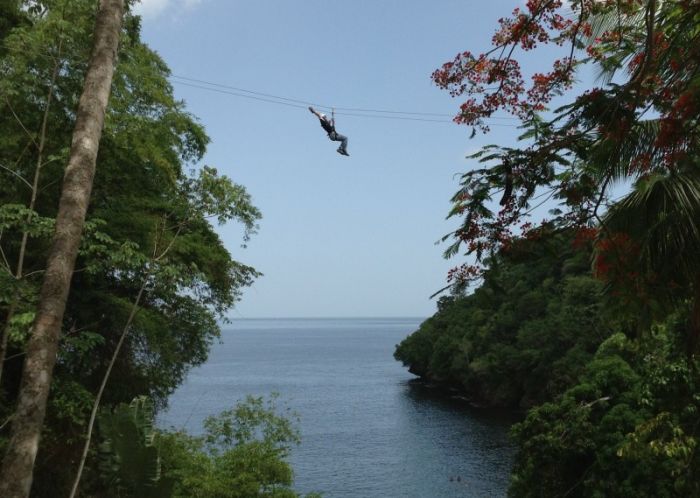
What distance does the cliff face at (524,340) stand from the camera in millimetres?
43656

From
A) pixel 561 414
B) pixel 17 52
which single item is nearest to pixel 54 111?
pixel 17 52

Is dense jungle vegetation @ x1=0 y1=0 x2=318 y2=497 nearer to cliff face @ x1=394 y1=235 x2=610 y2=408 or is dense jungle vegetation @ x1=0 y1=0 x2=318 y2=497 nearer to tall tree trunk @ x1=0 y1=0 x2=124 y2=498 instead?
tall tree trunk @ x1=0 y1=0 x2=124 y2=498

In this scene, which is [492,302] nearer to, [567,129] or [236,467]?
[567,129]

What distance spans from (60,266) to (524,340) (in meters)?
49.4

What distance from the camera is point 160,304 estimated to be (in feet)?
50.8

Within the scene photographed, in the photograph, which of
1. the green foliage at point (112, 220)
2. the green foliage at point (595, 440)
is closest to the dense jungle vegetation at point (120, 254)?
the green foliage at point (112, 220)

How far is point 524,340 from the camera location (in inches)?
1991

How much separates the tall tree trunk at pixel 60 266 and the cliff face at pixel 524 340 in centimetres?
3229

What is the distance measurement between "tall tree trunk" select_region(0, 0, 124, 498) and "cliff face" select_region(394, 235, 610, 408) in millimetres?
32294

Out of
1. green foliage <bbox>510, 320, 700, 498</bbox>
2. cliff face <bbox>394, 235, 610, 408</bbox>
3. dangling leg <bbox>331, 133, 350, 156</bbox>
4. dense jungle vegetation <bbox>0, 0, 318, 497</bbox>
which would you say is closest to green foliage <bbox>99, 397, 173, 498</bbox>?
dense jungle vegetation <bbox>0, 0, 318, 497</bbox>

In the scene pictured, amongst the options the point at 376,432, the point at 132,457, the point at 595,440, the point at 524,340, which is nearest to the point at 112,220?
the point at 132,457

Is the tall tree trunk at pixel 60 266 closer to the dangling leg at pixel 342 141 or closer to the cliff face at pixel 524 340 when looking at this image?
the dangling leg at pixel 342 141

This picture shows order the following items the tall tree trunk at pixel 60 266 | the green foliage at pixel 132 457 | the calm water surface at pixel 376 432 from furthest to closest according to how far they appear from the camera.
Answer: the calm water surface at pixel 376 432, the green foliage at pixel 132 457, the tall tree trunk at pixel 60 266

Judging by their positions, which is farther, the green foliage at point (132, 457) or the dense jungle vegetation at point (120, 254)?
the dense jungle vegetation at point (120, 254)
